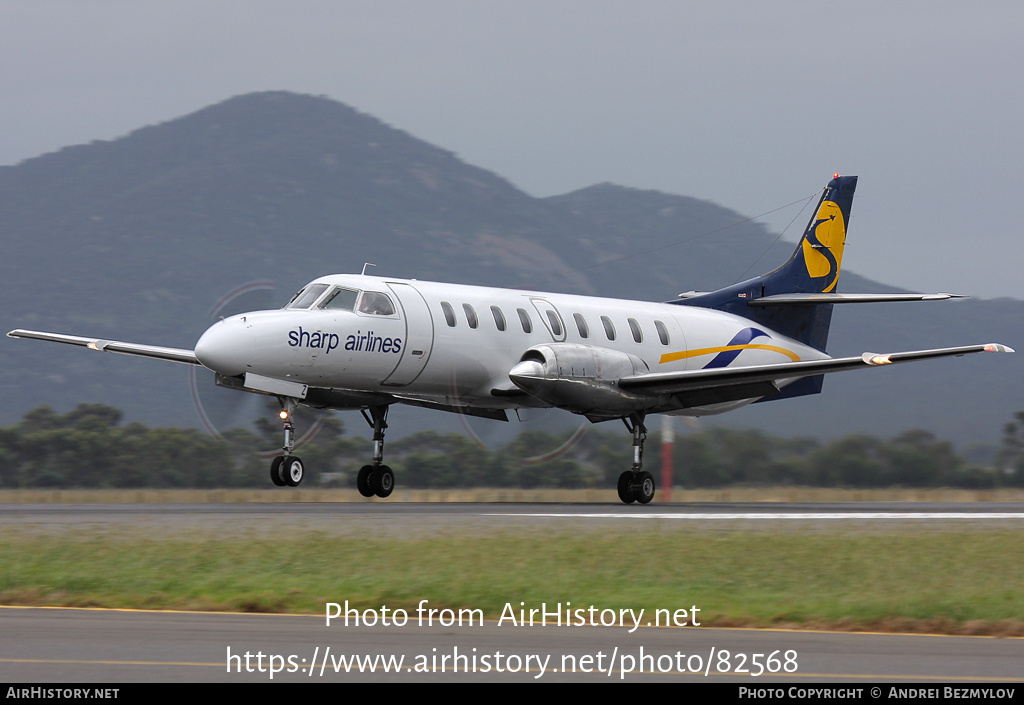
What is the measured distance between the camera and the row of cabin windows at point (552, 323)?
27.7 meters

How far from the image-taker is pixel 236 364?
80.3 ft

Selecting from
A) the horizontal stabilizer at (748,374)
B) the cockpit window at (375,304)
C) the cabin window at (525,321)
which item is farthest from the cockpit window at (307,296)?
the horizontal stabilizer at (748,374)

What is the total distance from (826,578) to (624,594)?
2.71 meters

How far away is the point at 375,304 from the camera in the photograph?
26.4 metres

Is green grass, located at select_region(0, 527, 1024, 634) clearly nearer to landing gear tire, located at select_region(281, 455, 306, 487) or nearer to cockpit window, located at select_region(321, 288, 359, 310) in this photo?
landing gear tire, located at select_region(281, 455, 306, 487)

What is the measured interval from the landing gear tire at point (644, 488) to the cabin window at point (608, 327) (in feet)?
10.7

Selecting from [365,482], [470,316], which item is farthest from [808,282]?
[365,482]

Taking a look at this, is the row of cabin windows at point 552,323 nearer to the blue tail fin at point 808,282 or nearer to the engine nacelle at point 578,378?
the engine nacelle at point 578,378

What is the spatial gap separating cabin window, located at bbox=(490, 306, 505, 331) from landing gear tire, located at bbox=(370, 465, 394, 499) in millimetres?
3828

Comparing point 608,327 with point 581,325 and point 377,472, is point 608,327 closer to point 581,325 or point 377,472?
point 581,325

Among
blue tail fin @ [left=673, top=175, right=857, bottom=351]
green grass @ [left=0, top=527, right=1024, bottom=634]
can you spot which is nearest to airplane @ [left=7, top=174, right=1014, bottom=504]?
blue tail fin @ [left=673, top=175, right=857, bottom=351]
